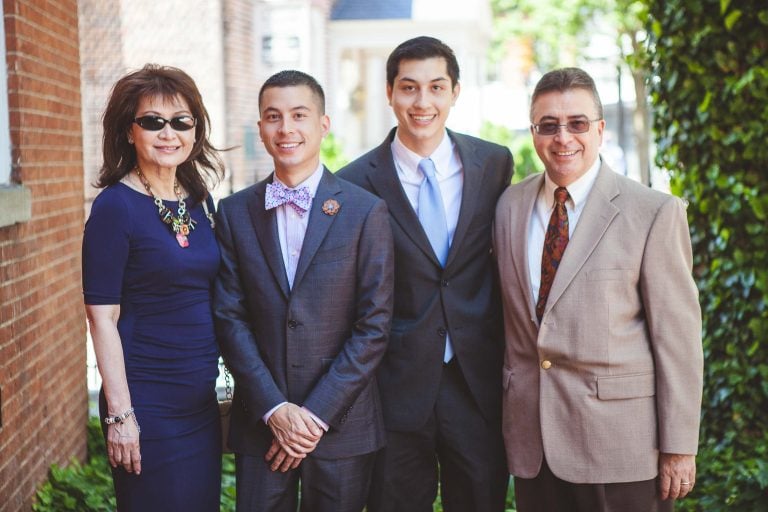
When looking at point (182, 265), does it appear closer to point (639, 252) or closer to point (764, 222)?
point (639, 252)

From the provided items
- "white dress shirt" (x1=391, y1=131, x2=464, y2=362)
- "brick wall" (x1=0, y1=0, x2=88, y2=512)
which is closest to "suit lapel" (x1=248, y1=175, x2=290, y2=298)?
"white dress shirt" (x1=391, y1=131, x2=464, y2=362)

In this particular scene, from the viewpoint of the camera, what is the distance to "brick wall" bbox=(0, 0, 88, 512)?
4398mm

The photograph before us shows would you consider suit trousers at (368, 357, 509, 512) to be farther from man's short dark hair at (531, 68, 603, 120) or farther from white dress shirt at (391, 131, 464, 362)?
man's short dark hair at (531, 68, 603, 120)

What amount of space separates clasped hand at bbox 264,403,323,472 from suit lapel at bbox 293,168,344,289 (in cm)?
46

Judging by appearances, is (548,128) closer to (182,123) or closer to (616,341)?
(616,341)

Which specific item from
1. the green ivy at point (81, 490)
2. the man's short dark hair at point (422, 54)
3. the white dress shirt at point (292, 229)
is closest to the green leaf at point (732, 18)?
the man's short dark hair at point (422, 54)

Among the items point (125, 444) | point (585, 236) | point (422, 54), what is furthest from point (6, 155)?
point (585, 236)

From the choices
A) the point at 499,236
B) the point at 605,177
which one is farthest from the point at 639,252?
the point at 499,236

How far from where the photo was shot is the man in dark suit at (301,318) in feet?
11.1

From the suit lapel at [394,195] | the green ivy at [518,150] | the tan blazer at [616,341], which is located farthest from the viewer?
the green ivy at [518,150]

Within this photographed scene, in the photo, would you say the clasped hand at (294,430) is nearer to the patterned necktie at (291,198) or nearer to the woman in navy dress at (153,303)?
the woman in navy dress at (153,303)

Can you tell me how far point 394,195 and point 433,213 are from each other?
0.58ft

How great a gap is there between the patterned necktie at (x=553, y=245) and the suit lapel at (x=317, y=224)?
79 centimetres

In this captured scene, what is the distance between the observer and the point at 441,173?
388 centimetres
